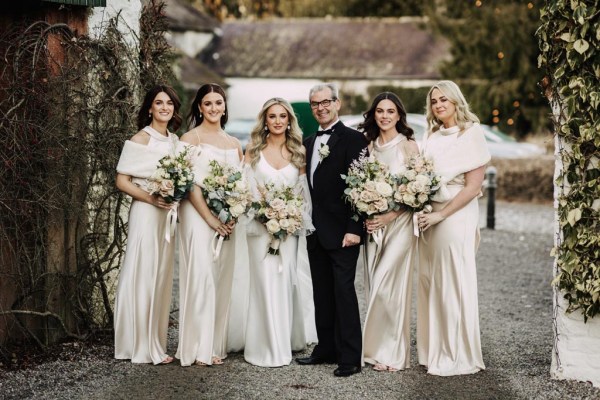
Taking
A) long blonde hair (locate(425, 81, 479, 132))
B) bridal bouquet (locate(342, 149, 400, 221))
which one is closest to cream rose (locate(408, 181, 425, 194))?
bridal bouquet (locate(342, 149, 400, 221))

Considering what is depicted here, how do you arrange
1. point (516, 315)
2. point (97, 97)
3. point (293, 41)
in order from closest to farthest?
point (97, 97), point (516, 315), point (293, 41)

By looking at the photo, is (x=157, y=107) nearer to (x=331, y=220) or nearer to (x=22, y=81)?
(x=22, y=81)

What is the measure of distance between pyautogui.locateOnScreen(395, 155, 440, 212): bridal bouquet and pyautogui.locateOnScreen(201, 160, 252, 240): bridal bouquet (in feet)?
4.10

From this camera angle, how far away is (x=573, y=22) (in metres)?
6.65

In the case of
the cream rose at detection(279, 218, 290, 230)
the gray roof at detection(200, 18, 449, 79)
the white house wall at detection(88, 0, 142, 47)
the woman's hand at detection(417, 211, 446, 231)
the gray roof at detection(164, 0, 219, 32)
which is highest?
the gray roof at detection(164, 0, 219, 32)

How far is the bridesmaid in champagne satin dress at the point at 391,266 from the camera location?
284 inches

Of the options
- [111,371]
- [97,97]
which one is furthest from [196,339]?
[97,97]

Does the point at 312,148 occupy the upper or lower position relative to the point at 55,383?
upper

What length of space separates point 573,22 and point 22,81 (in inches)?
174

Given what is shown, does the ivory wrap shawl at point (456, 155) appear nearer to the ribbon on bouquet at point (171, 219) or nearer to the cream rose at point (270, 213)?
the cream rose at point (270, 213)

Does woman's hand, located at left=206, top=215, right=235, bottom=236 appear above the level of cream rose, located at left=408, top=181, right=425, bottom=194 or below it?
below

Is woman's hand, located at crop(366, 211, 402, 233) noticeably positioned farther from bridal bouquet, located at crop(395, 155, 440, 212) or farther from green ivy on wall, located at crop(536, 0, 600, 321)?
green ivy on wall, located at crop(536, 0, 600, 321)

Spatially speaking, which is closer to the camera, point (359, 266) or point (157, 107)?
point (157, 107)

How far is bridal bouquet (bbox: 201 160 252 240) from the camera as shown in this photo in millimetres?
7125
